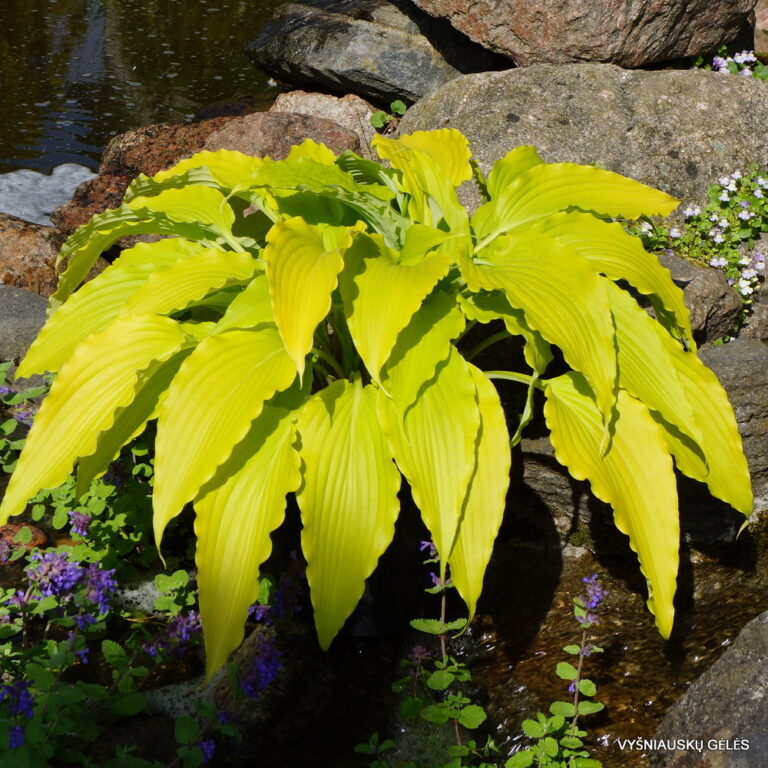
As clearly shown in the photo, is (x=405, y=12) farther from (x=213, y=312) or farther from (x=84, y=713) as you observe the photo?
(x=84, y=713)

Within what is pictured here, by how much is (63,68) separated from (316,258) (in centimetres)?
634

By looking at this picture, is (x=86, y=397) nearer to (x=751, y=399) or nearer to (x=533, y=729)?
(x=533, y=729)

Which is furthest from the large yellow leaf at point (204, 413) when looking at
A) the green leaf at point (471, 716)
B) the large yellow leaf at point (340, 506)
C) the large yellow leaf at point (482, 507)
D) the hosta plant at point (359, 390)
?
the green leaf at point (471, 716)

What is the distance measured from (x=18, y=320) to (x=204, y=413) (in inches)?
75.1

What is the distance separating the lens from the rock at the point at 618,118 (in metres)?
3.75

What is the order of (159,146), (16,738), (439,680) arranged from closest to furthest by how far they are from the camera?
(16,738), (439,680), (159,146)

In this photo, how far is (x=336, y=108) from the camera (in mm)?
5738

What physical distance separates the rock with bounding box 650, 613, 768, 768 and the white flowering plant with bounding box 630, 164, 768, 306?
212 cm

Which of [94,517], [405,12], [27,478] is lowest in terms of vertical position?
[94,517]

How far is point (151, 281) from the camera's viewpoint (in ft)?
7.36

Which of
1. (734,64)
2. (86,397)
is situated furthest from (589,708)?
(734,64)

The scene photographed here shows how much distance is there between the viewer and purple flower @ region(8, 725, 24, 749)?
5.38ft

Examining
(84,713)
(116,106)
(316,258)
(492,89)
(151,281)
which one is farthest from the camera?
(116,106)

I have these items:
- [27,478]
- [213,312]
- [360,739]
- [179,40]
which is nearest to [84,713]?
[27,478]
